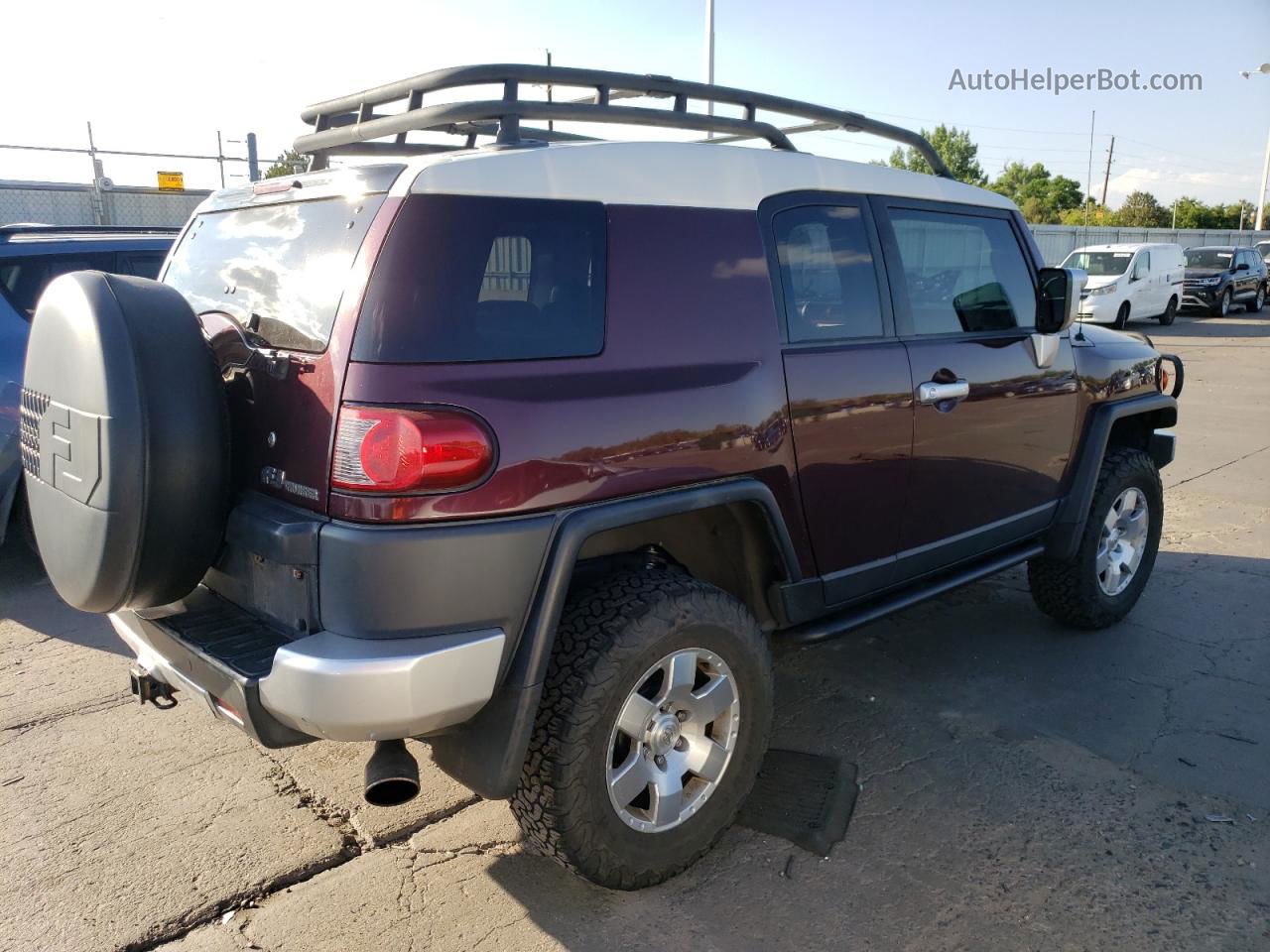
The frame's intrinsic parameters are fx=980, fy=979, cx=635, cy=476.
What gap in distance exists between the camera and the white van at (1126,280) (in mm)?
20047

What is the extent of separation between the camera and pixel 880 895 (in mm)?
2760

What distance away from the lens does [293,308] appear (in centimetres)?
260

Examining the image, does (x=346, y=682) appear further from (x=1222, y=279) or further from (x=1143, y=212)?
(x=1143, y=212)

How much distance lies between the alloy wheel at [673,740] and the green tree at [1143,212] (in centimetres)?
6643

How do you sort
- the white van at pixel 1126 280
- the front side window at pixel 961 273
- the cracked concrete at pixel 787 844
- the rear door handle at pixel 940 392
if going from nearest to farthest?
the cracked concrete at pixel 787 844, the rear door handle at pixel 940 392, the front side window at pixel 961 273, the white van at pixel 1126 280

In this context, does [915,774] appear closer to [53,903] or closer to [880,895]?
[880,895]

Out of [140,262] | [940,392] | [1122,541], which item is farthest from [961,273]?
[140,262]

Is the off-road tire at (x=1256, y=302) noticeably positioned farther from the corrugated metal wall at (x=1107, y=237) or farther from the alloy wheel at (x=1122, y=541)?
the alloy wheel at (x=1122, y=541)

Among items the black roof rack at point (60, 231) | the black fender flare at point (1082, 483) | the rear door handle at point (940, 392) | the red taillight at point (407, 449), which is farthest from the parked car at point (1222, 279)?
the red taillight at point (407, 449)

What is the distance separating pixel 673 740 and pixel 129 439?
163 cm

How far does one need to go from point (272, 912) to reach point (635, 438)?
1.65 metres

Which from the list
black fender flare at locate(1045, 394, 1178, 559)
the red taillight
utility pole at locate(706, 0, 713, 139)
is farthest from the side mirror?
utility pole at locate(706, 0, 713, 139)

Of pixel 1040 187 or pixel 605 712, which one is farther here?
pixel 1040 187

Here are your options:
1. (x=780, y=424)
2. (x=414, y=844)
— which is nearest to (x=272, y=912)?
(x=414, y=844)
